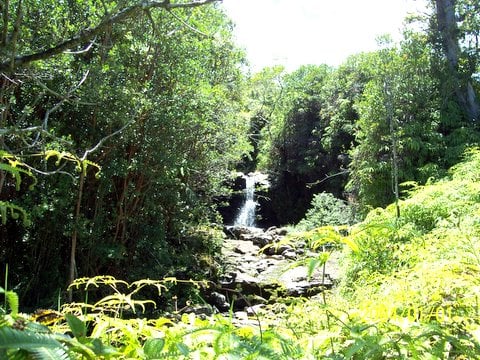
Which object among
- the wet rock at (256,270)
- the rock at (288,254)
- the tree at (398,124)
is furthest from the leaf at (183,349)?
the rock at (288,254)

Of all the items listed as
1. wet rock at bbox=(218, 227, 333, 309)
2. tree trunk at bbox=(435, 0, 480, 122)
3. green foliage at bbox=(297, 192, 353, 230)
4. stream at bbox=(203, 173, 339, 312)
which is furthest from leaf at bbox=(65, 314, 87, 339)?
tree trunk at bbox=(435, 0, 480, 122)

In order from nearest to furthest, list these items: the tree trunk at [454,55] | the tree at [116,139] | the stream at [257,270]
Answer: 1. the tree at [116,139]
2. the stream at [257,270]
3. the tree trunk at [454,55]

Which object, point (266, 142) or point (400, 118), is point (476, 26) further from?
point (266, 142)

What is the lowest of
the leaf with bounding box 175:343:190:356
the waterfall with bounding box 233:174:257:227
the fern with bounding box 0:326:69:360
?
the waterfall with bounding box 233:174:257:227

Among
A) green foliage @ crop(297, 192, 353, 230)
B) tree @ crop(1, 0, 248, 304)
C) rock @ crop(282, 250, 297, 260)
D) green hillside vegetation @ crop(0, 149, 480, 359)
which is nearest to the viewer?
green hillside vegetation @ crop(0, 149, 480, 359)

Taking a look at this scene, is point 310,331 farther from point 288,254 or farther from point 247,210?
point 247,210

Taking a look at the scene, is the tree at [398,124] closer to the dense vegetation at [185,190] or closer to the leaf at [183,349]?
the dense vegetation at [185,190]

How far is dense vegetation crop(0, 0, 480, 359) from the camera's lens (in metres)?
1.13

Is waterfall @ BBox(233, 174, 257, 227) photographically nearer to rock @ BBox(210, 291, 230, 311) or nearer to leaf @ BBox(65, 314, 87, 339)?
rock @ BBox(210, 291, 230, 311)

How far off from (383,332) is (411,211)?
3.46 m

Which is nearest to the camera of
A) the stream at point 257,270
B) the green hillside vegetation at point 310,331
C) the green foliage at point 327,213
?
the green hillside vegetation at point 310,331

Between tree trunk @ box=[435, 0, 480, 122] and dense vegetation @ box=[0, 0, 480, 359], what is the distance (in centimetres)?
6

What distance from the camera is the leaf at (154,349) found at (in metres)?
0.86

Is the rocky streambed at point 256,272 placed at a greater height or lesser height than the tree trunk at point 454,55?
lesser
